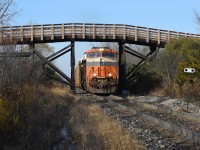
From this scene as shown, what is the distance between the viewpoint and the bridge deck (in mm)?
39438

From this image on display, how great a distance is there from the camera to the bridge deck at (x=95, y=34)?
3944cm

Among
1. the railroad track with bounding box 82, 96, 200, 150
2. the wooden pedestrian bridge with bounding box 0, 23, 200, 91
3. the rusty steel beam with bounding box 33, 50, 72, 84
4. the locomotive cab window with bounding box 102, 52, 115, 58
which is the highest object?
the wooden pedestrian bridge with bounding box 0, 23, 200, 91

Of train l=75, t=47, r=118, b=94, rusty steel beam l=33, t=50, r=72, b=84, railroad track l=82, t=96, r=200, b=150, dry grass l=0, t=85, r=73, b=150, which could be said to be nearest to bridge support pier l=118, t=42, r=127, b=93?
rusty steel beam l=33, t=50, r=72, b=84

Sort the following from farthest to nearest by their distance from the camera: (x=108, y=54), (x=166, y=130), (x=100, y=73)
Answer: (x=108, y=54) < (x=100, y=73) < (x=166, y=130)

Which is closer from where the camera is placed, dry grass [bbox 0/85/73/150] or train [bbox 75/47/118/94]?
dry grass [bbox 0/85/73/150]

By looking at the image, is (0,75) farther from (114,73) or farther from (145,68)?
(145,68)

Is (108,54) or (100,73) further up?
(108,54)

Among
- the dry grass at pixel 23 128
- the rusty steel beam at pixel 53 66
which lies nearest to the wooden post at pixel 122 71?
the rusty steel beam at pixel 53 66

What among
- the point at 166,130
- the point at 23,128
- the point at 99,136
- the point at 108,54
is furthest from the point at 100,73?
the point at 23,128

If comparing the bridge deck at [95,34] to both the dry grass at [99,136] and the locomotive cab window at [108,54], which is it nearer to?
the locomotive cab window at [108,54]

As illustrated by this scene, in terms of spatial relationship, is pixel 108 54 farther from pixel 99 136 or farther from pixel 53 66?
pixel 99 136

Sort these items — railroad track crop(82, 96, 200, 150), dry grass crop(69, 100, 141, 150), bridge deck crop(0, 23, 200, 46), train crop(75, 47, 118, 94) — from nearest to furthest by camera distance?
dry grass crop(69, 100, 141, 150) → railroad track crop(82, 96, 200, 150) → train crop(75, 47, 118, 94) → bridge deck crop(0, 23, 200, 46)

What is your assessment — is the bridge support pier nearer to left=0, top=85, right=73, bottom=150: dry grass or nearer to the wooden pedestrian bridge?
the wooden pedestrian bridge

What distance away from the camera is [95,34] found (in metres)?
40.3
